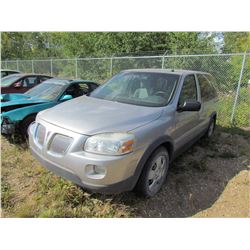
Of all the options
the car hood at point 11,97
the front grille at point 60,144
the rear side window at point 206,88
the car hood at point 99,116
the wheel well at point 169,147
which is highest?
the rear side window at point 206,88

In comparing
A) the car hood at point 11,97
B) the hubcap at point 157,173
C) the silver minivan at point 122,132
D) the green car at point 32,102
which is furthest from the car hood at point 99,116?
the car hood at point 11,97

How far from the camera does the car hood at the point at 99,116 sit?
262 cm

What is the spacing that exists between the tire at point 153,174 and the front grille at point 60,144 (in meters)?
0.99

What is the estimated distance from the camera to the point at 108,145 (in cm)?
248

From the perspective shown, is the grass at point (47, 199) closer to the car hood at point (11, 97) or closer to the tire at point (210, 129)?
the car hood at point (11, 97)

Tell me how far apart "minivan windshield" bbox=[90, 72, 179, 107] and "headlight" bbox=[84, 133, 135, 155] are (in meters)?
0.99

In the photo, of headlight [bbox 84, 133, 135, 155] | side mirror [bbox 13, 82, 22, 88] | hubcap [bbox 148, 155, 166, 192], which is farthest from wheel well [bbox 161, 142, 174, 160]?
side mirror [bbox 13, 82, 22, 88]

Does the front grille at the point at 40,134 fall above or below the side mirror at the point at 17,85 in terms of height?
above

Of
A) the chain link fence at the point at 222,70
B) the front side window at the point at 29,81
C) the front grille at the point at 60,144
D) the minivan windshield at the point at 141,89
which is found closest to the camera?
the front grille at the point at 60,144

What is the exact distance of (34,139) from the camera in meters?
3.06

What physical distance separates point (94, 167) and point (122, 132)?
0.50m

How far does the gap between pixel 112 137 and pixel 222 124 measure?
543 centimetres

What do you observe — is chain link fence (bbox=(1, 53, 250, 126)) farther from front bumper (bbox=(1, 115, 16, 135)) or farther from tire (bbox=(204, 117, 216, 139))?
front bumper (bbox=(1, 115, 16, 135))

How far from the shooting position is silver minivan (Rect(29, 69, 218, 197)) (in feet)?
8.14
